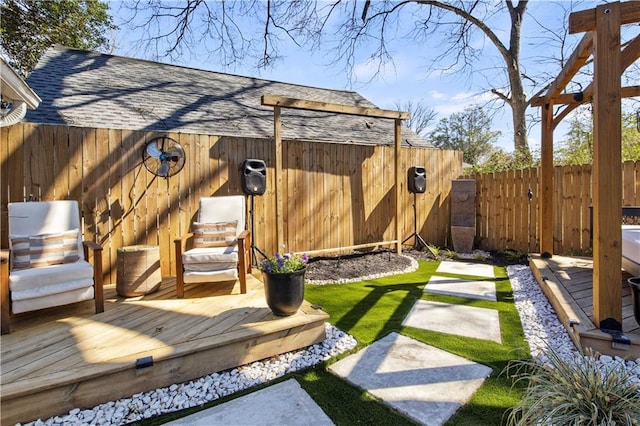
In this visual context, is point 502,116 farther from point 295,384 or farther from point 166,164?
point 295,384

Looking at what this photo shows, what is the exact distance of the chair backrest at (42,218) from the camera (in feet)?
9.51

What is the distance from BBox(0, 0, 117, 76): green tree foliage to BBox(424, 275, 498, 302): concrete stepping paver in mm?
12013

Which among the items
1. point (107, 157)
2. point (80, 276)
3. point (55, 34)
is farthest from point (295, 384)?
point (55, 34)

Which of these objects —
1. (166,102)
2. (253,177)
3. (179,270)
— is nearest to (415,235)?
(253,177)

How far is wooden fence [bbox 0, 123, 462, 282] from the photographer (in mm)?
3426

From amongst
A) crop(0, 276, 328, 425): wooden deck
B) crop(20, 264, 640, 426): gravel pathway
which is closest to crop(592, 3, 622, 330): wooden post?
crop(20, 264, 640, 426): gravel pathway

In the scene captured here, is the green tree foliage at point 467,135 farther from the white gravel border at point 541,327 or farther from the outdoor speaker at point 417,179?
A: the white gravel border at point 541,327

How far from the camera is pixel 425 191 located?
641 cm

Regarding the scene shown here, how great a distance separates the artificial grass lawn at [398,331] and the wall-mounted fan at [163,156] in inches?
91.6

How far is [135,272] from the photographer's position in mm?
3141

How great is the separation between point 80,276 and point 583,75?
12.6m

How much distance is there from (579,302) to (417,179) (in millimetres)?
3395

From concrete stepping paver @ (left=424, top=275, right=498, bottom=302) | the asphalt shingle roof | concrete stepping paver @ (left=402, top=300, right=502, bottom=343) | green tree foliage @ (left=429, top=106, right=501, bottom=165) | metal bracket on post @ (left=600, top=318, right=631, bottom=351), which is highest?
green tree foliage @ (left=429, top=106, right=501, bottom=165)

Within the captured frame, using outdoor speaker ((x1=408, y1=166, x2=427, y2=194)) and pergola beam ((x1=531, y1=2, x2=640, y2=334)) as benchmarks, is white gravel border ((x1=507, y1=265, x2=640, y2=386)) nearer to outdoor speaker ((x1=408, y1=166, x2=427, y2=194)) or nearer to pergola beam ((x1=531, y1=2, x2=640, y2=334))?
pergola beam ((x1=531, y1=2, x2=640, y2=334))
